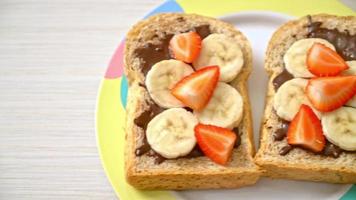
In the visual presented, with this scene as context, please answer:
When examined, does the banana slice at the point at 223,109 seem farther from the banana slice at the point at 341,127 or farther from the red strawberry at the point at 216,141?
the banana slice at the point at 341,127

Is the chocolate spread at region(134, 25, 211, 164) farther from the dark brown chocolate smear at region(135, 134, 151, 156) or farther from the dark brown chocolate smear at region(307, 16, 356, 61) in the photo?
the dark brown chocolate smear at region(307, 16, 356, 61)

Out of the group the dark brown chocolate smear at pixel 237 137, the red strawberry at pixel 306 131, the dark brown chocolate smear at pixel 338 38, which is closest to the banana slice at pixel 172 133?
the dark brown chocolate smear at pixel 237 137

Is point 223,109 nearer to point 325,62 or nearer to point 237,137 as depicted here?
point 237,137

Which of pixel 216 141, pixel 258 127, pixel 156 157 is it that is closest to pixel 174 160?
pixel 156 157

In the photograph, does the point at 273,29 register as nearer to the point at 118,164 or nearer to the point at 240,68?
the point at 240,68

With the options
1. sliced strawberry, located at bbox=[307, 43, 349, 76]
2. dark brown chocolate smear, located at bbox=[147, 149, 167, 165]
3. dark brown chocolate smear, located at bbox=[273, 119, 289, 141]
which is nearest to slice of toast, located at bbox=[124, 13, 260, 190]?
dark brown chocolate smear, located at bbox=[147, 149, 167, 165]

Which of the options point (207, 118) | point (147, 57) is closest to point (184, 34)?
point (147, 57)
